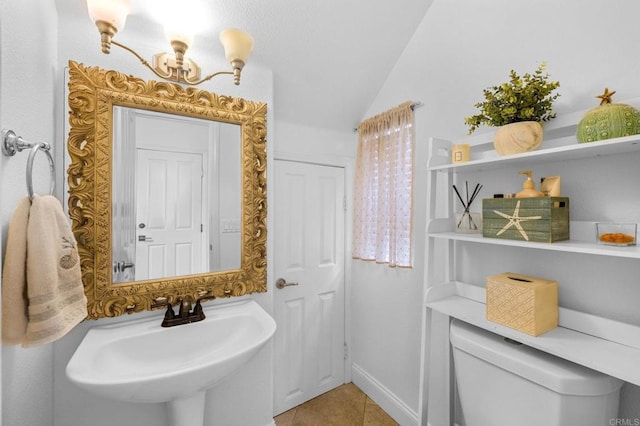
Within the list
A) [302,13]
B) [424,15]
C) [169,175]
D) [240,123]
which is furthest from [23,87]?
[424,15]

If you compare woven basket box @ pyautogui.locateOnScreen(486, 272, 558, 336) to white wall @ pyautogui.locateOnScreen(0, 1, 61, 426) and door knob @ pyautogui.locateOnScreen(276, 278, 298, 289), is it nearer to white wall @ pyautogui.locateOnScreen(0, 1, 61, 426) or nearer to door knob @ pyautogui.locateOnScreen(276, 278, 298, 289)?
door knob @ pyautogui.locateOnScreen(276, 278, 298, 289)

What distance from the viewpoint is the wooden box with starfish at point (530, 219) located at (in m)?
0.98

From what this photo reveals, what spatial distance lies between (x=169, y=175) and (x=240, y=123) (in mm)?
464

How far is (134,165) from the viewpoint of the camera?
1.28 meters

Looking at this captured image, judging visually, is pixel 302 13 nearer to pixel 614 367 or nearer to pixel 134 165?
pixel 134 165

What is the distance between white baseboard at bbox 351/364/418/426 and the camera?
1.76 m

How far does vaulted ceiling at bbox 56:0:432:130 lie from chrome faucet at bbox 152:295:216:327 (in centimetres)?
132

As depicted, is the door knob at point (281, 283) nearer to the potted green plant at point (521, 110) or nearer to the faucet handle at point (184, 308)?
the faucet handle at point (184, 308)

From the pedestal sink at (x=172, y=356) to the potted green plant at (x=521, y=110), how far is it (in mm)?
1256

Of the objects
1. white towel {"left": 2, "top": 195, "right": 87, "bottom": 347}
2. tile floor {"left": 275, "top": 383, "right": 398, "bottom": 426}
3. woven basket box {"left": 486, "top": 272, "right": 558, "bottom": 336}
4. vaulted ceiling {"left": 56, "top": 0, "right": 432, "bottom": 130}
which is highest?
vaulted ceiling {"left": 56, "top": 0, "right": 432, "bottom": 130}

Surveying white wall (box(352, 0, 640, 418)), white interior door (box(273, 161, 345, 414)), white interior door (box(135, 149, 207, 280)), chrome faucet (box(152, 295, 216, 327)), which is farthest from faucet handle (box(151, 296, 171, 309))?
white wall (box(352, 0, 640, 418))

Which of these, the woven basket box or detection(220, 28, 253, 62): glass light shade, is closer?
the woven basket box

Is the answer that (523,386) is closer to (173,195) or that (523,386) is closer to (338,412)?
(338,412)

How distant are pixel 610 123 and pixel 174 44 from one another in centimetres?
165
